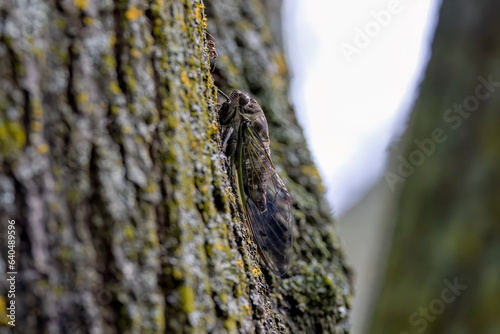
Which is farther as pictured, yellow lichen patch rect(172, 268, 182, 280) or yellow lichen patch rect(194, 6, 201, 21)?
yellow lichen patch rect(194, 6, 201, 21)

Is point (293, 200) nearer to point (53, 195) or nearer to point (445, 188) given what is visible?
point (445, 188)

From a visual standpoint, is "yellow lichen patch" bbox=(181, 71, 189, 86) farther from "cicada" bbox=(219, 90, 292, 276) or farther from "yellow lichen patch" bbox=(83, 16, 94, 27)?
"cicada" bbox=(219, 90, 292, 276)

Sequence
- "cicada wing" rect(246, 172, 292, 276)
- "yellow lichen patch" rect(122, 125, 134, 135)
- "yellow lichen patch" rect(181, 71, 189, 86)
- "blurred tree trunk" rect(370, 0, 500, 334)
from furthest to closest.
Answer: "cicada wing" rect(246, 172, 292, 276) → "blurred tree trunk" rect(370, 0, 500, 334) → "yellow lichen patch" rect(181, 71, 189, 86) → "yellow lichen patch" rect(122, 125, 134, 135)

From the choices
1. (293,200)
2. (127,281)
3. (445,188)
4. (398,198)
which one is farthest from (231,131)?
(127,281)

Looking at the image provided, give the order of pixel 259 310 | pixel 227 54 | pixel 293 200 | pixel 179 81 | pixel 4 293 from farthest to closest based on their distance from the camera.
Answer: pixel 227 54, pixel 293 200, pixel 259 310, pixel 179 81, pixel 4 293

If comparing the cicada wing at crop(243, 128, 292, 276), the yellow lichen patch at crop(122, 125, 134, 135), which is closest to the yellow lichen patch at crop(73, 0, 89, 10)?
the yellow lichen patch at crop(122, 125, 134, 135)

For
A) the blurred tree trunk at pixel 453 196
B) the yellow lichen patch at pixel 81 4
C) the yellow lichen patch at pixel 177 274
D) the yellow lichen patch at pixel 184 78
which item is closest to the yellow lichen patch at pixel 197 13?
the yellow lichen patch at pixel 184 78
